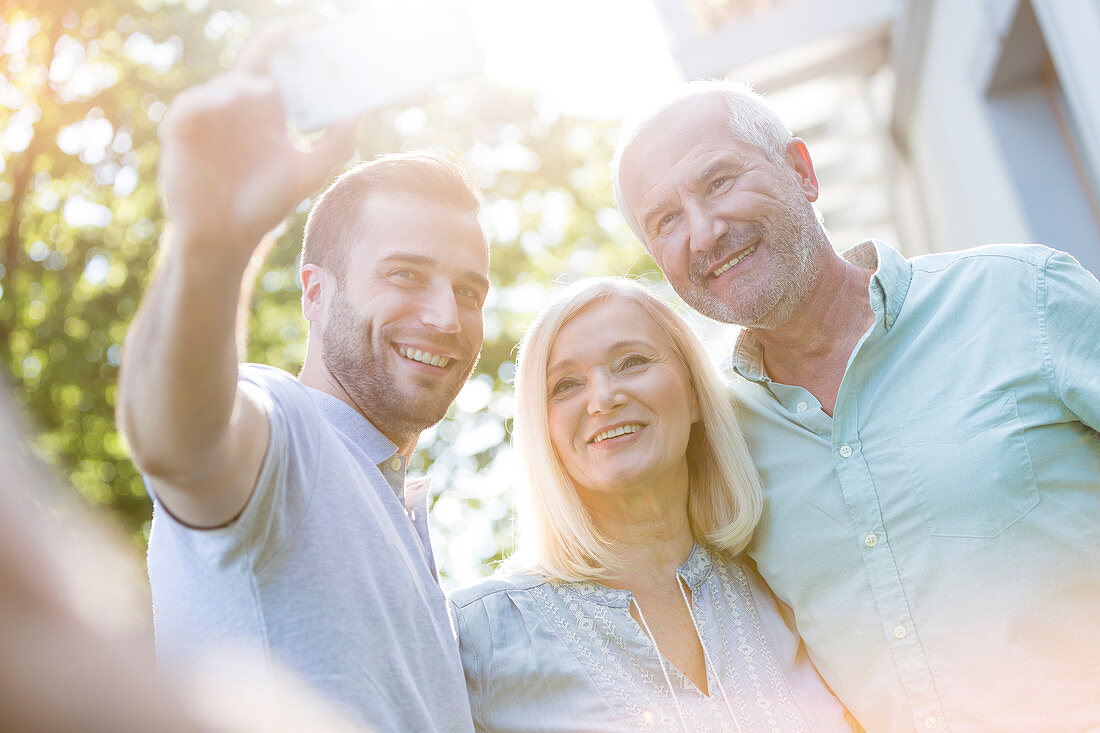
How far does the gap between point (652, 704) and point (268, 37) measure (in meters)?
1.93

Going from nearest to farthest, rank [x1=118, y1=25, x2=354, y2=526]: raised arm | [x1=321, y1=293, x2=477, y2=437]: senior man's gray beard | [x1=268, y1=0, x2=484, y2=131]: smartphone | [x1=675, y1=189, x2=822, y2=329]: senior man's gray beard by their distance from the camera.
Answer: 1. [x1=118, y1=25, x2=354, y2=526]: raised arm
2. [x1=268, y1=0, x2=484, y2=131]: smartphone
3. [x1=321, y1=293, x2=477, y2=437]: senior man's gray beard
4. [x1=675, y1=189, x2=822, y2=329]: senior man's gray beard

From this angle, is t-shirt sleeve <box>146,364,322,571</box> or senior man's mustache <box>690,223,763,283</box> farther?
senior man's mustache <box>690,223,763,283</box>

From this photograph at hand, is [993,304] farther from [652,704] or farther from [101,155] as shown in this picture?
[101,155]

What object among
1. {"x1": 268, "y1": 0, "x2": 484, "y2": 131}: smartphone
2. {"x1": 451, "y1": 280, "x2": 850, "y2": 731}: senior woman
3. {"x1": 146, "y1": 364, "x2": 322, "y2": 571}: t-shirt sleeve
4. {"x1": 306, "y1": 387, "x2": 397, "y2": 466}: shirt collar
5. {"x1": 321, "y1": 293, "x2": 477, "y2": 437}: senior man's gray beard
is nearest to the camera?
{"x1": 268, "y1": 0, "x2": 484, "y2": 131}: smartphone

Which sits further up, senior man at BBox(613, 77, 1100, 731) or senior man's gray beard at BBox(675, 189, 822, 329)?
senior man's gray beard at BBox(675, 189, 822, 329)

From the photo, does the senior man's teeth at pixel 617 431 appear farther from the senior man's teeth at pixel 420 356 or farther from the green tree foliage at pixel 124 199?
the green tree foliage at pixel 124 199

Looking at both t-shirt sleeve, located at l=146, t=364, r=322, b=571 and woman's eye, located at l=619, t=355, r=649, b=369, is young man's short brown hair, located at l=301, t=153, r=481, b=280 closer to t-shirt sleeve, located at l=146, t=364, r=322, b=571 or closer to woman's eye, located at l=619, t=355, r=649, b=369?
woman's eye, located at l=619, t=355, r=649, b=369

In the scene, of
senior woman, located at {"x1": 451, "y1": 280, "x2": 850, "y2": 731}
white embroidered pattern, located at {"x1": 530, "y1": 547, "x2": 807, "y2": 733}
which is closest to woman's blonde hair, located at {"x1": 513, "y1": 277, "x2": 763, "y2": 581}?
senior woman, located at {"x1": 451, "y1": 280, "x2": 850, "y2": 731}

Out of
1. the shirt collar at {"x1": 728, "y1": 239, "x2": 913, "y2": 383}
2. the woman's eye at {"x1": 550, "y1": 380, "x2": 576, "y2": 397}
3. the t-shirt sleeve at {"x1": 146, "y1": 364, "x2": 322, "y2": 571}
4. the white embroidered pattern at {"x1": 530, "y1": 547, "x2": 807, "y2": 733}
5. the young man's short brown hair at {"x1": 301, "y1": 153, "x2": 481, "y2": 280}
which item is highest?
the young man's short brown hair at {"x1": 301, "y1": 153, "x2": 481, "y2": 280}

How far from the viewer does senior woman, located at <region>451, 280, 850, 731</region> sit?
7.80 ft

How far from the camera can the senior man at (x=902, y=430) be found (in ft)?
6.99

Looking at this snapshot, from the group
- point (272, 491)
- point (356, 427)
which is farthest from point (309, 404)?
point (356, 427)

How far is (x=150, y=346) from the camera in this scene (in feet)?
3.70

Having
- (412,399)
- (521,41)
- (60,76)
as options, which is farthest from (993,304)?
(60,76)
